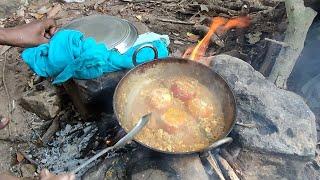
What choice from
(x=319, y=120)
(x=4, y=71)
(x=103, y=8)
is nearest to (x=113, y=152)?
(x=319, y=120)

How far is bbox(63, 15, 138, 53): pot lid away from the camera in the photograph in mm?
3850

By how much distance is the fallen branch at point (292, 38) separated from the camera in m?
3.75

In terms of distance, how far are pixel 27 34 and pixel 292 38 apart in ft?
8.97

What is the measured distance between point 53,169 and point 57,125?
605 mm

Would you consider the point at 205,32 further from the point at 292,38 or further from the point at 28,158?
the point at 28,158

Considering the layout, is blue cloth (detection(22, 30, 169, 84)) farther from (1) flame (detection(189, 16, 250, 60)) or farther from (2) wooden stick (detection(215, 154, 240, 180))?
(2) wooden stick (detection(215, 154, 240, 180))

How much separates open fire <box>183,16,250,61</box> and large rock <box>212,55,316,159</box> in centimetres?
109

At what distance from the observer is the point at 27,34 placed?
3877mm

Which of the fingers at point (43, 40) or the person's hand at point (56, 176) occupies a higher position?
the fingers at point (43, 40)

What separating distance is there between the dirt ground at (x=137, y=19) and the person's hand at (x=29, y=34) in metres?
0.90

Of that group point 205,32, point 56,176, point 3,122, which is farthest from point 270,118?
point 3,122

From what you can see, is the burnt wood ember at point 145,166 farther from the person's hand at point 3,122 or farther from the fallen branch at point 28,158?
the person's hand at point 3,122

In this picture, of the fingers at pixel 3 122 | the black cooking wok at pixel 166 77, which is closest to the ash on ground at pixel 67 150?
the fingers at pixel 3 122

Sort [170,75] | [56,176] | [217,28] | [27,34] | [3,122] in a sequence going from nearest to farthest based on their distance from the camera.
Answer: [56,176]
[170,75]
[27,34]
[3,122]
[217,28]
